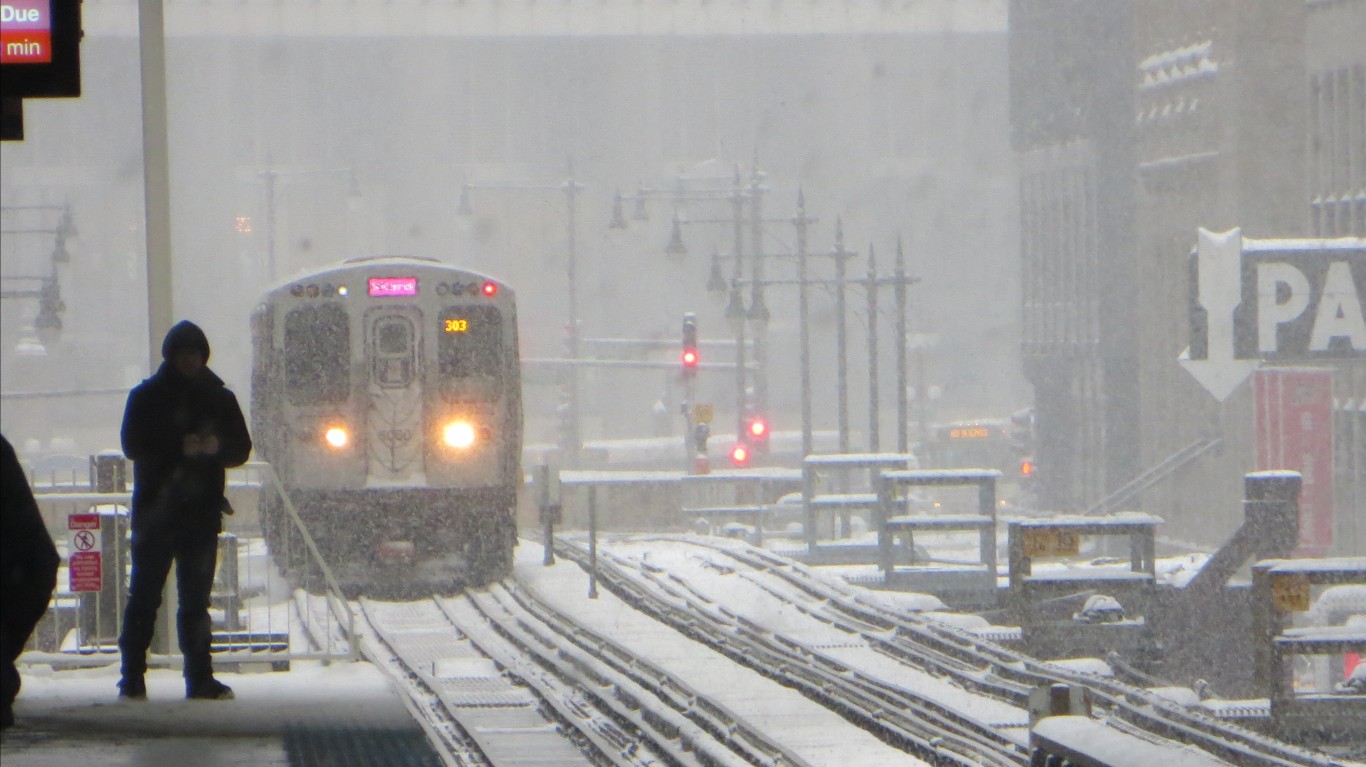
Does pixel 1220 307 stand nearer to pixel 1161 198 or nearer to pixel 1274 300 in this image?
pixel 1274 300

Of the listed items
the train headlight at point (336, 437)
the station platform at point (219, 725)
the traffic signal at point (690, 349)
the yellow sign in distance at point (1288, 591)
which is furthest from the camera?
the traffic signal at point (690, 349)

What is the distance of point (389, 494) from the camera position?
65.5ft

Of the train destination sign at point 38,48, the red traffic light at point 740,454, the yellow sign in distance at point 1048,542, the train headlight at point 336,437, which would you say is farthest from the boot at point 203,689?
the red traffic light at point 740,454

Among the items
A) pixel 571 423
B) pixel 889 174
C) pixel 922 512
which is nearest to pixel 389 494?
pixel 922 512

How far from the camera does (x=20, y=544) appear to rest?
4.42 metres

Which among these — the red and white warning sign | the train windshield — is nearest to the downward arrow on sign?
the train windshield

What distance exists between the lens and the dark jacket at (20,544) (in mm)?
4379

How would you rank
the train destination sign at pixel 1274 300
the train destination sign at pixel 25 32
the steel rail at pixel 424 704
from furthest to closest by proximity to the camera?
the train destination sign at pixel 1274 300 → the steel rail at pixel 424 704 → the train destination sign at pixel 25 32

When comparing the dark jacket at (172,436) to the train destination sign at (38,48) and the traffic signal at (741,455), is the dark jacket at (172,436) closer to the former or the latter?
the train destination sign at (38,48)

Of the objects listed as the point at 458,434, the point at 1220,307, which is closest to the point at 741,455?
the point at 1220,307

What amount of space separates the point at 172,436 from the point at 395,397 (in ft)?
38.0

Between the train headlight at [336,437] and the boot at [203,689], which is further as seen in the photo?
the train headlight at [336,437]

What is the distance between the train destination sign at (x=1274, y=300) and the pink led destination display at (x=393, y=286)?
378 inches

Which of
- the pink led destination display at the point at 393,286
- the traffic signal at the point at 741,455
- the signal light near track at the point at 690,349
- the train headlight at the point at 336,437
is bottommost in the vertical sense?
the traffic signal at the point at 741,455
